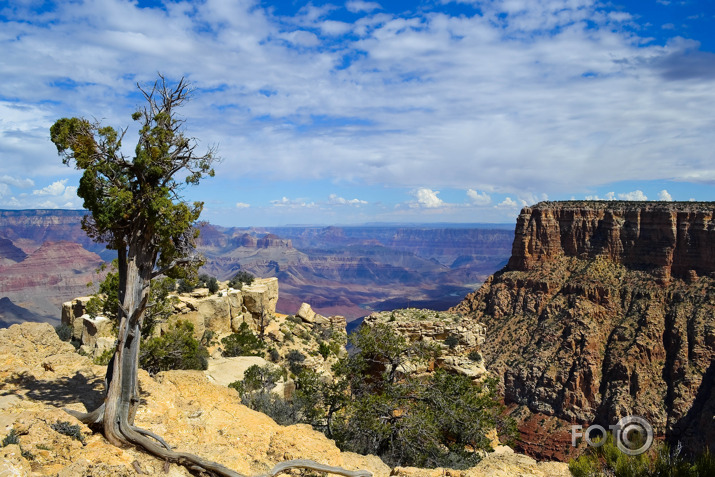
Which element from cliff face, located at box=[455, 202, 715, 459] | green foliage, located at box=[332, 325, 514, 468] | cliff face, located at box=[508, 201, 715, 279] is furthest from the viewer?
cliff face, located at box=[508, 201, 715, 279]

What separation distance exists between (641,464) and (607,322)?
206 ft

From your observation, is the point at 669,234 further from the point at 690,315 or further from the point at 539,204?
the point at 539,204

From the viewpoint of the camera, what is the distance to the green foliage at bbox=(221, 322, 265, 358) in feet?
96.9

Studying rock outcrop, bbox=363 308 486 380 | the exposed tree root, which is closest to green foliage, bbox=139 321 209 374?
the exposed tree root

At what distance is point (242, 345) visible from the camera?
99.3 feet

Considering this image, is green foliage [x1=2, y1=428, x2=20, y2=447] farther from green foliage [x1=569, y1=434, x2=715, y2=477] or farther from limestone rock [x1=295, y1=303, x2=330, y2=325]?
limestone rock [x1=295, y1=303, x2=330, y2=325]

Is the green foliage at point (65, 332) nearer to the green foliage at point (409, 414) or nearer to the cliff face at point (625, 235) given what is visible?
the green foliage at point (409, 414)

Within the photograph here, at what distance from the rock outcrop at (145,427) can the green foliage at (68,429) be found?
0.06 m

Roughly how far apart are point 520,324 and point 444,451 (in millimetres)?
56749

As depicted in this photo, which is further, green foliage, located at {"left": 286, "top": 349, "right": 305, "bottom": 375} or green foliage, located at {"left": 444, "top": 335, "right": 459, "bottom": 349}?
green foliage, located at {"left": 286, "top": 349, "right": 305, "bottom": 375}

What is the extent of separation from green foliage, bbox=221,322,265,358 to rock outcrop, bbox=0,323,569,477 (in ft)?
43.6

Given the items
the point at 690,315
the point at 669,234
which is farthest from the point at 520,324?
the point at 669,234

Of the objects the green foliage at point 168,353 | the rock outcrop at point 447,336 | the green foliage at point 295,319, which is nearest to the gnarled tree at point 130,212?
the green foliage at point 168,353

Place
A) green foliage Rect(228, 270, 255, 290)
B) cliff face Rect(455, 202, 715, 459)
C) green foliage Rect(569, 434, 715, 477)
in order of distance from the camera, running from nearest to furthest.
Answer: green foliage Rect(569, 434, 715, 477) < green foliage Rect(228, 270, 255, 290) < cliff face Rect(455, 202, 715, 459)
